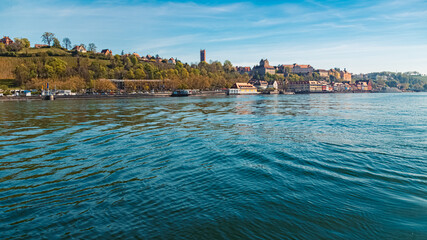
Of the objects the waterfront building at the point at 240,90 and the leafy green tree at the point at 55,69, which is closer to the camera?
the leafy green tree at the point at 55,69

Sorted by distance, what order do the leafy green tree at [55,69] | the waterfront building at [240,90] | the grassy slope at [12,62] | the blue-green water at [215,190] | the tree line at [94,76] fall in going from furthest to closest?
1. the waterfront building at [240,90]
2. the grassy slope at [12,62]
3. the leafy green tree at [55,69]
4. the tree line at [94,76]
5. the blue-green water at [215,190]

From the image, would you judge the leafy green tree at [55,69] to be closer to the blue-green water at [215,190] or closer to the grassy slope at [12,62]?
the grassy slope at [12,62]

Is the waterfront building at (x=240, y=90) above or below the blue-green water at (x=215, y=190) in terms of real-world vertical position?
above

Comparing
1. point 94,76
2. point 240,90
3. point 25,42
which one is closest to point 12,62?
point 25,42

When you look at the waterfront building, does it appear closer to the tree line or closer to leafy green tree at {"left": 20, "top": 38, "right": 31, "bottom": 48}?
the tree line

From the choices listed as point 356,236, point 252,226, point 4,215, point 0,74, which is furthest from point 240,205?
point 0,74

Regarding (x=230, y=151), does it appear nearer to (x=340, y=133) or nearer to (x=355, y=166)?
(x=355, y=166)

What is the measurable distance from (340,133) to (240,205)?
14496mm

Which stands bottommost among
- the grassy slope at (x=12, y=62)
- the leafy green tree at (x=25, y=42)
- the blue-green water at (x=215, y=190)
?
the blue-green water at (x=215, y=190)

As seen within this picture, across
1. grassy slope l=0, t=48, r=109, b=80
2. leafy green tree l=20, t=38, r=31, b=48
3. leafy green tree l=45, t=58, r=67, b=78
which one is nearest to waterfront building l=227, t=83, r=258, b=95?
leafy green tree l=45, t=58, r=67, b=78

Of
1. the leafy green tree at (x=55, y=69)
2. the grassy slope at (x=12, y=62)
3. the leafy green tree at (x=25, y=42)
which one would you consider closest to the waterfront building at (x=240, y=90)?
the leafy green tree at (x=55, y=69)

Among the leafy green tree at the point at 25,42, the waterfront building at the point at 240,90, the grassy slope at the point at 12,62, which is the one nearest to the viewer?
the grassy slope at the point at 12,62

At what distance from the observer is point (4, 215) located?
21.9ft

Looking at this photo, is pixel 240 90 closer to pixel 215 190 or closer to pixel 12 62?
pixel 12 62
